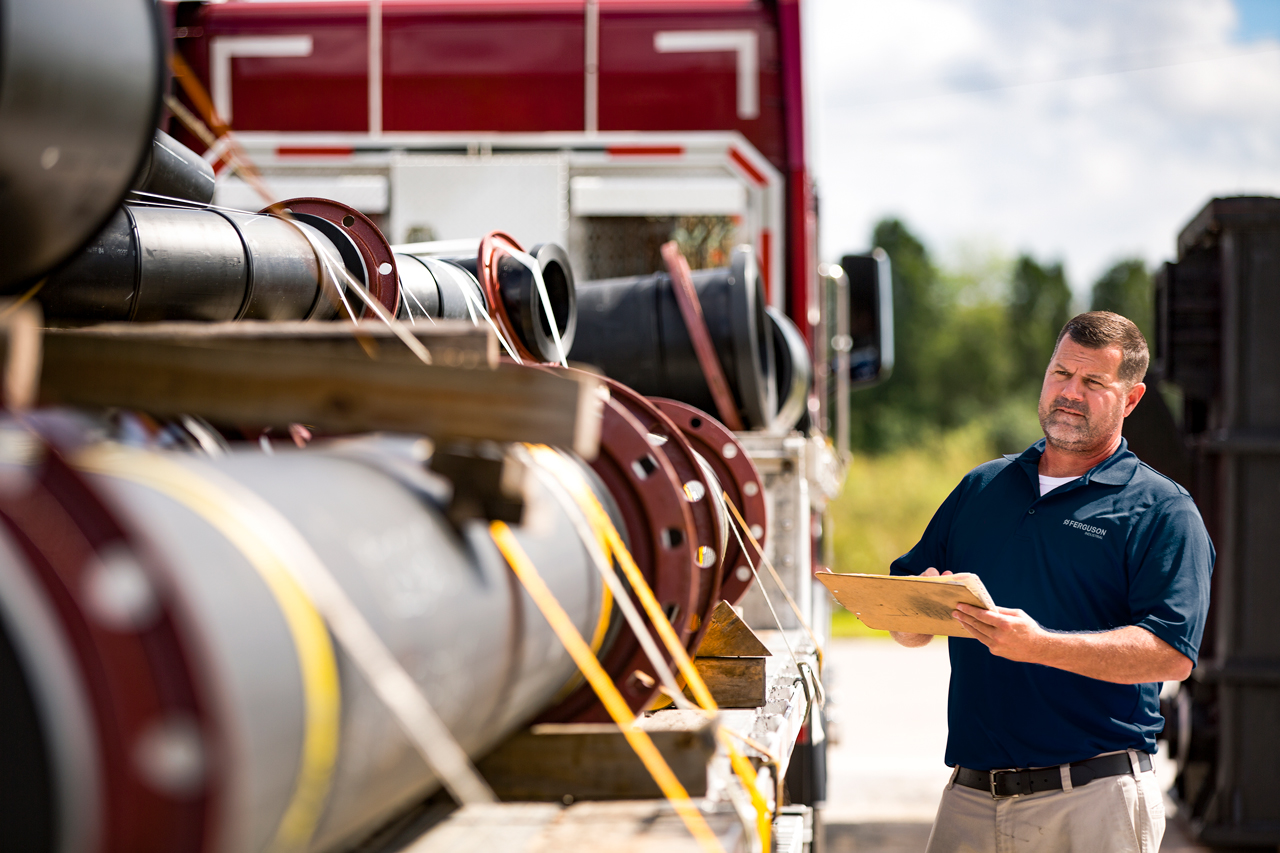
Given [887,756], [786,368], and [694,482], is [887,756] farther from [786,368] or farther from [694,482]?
[694,482]

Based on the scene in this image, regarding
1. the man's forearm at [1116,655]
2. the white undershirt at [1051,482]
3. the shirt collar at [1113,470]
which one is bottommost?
the man's forearm at [1116,655]

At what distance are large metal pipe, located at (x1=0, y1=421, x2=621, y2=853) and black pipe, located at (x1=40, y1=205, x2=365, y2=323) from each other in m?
0.88

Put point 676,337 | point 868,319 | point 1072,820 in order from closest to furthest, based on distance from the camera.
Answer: point 1072,820 < point 676,337 < point 868,319

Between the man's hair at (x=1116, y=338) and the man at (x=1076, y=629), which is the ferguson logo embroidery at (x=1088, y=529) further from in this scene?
the man's hair at (x=1116, y=338)

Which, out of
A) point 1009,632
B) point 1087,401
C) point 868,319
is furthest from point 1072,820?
point 868,319

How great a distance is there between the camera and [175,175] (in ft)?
8.95

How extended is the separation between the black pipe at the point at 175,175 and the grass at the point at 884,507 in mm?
15153

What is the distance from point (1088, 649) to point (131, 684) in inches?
85.8

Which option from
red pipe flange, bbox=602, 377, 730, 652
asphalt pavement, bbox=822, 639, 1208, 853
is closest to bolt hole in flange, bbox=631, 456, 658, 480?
red pipe flange, bbox=602, 377, 730, 652

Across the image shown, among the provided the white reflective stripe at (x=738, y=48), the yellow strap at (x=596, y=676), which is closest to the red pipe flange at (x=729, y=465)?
the yellow strap at (x=596, y=676)

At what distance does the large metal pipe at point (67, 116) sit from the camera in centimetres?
134

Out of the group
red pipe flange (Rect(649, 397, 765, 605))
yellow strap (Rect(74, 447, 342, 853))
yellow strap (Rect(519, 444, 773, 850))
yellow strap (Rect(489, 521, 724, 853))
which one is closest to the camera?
yellow strap (Rect(74, 447, 342, 853))

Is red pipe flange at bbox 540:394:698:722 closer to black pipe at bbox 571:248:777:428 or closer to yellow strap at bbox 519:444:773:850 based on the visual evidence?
yellow strap at bbox 519:444:773:850

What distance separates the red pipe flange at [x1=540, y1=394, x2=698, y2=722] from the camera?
206 centimetres
